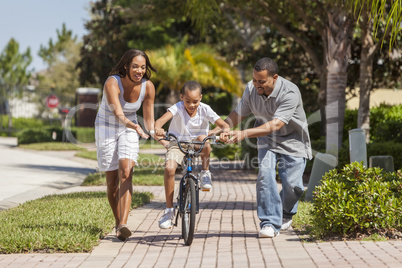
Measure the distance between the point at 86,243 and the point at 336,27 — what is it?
861 centimetres

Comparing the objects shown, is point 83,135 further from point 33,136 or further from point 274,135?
point 274,135

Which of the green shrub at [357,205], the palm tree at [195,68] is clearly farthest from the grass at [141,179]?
the palm tree at [195,68]

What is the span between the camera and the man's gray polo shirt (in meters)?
6.25

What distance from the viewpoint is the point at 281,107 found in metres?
6.20

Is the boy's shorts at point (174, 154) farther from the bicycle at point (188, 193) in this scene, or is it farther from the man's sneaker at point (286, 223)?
the man's sneaker at point (286, 223)

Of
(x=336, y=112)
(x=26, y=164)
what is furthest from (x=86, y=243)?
(x=26, y=164)

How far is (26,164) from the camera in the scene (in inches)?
701

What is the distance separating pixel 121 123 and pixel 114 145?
334mm

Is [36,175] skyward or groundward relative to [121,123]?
groundward

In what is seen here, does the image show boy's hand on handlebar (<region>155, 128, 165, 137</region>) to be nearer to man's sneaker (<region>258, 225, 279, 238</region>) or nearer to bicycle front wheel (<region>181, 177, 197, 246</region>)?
bicycle front wheel (<region>181, 177, 197, 246</region>)

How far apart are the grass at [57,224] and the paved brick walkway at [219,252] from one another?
156mm

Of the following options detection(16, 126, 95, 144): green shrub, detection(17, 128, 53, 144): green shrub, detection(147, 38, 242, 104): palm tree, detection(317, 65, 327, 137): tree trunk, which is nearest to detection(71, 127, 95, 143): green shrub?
detection(16, 126, 95, 144): green shrub

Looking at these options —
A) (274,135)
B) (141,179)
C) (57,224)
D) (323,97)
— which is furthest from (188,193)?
(323,97)

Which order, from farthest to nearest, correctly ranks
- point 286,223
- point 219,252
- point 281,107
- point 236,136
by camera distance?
point 286,223
point 281,107
point 236,136
point 219,252
